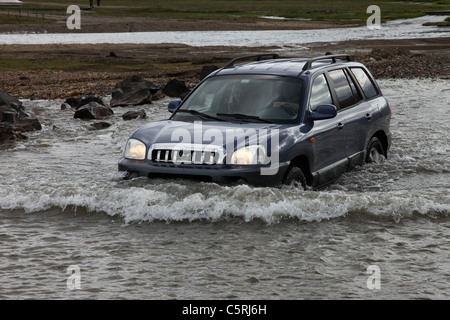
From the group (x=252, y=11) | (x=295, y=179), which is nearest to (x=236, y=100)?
(x=295, y=179)

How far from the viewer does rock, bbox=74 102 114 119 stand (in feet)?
55.2

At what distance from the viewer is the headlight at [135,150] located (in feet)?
27.6

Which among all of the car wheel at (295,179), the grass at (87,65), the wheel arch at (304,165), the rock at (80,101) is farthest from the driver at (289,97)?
the grass at (87,65)

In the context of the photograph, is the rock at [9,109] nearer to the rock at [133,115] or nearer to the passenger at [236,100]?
the rock at [133,115]

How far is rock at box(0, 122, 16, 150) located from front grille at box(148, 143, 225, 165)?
610 centimetres

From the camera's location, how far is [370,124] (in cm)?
1033

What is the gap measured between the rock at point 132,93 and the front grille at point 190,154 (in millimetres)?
11021

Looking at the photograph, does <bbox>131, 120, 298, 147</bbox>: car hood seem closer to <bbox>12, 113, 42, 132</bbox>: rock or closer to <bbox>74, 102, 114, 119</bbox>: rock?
<bbox>12, 113, 42, 132</bbox>: rock

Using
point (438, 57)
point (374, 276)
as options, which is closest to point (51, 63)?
point (438, 57)

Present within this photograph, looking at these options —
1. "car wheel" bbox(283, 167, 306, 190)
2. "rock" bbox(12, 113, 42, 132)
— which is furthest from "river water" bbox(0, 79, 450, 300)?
"rock" bbox(12, 113, 42, 132)

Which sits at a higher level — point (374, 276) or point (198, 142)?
point (198, 142)
